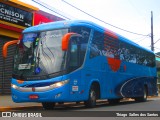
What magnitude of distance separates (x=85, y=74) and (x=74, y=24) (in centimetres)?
208

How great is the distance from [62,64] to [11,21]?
1018cm

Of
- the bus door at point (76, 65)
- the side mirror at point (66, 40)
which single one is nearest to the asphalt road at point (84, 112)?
the bus door at point (76, 65)

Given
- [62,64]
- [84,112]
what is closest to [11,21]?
[62,64]

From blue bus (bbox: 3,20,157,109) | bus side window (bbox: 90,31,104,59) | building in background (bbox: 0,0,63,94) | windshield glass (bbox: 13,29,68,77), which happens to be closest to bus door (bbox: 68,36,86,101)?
blue bus (bbox: 3,20,157,109)

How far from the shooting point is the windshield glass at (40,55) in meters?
14.1

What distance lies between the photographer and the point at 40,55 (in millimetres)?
14477

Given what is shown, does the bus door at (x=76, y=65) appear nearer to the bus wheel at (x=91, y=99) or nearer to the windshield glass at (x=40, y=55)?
the windshield glass at (x=40, y=55)

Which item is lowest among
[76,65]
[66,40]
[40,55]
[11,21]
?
[76,65]

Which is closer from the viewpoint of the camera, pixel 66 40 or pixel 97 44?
pixel 66 40

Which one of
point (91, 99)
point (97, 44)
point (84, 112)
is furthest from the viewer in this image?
point (97, 44)

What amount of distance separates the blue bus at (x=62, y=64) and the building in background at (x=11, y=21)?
24.4 ft

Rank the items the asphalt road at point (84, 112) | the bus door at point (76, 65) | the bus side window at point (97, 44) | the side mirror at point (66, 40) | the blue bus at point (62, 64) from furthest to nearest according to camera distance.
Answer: the bus side window at point (97, 44) → the bus door at point (76, 65) → the blue bus at point (62, 64) → the side mirror at point (66, 40) → the asphalt road at point (84, 112)

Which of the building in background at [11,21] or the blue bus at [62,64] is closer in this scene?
the blue bus at [62,64]

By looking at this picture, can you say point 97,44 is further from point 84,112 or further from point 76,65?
point 84,112
